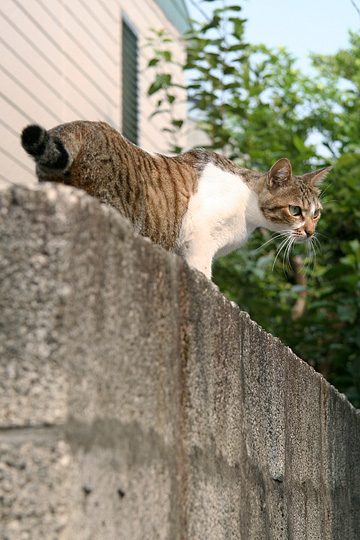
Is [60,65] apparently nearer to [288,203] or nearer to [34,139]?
[288,203]

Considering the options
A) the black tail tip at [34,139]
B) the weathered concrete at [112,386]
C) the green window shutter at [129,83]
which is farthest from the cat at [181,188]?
the green window shutter at [129,83]

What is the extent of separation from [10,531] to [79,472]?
0.11m

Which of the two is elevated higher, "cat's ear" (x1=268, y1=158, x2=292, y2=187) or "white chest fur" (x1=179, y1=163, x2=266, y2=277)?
"white chest fur" (x1=179, y1=163, x2=266, y2=277)

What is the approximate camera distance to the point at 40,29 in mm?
6539

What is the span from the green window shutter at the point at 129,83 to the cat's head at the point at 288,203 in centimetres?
365

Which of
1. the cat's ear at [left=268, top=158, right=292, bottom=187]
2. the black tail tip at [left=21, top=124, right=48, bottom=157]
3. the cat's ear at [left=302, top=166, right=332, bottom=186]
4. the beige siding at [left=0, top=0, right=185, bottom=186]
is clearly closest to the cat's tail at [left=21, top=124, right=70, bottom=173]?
the black tail tip at [left=21, top=124, right=48, bottom=157]

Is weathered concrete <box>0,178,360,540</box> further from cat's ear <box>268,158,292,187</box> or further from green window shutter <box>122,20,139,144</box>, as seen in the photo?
green window shutter <box>122,20,139,144</box>

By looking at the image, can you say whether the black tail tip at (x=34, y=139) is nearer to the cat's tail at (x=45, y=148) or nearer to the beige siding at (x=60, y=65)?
the cat's tail at (x=45, y=148)

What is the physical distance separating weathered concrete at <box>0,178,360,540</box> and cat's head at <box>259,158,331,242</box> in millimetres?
2468

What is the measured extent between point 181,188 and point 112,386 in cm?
292

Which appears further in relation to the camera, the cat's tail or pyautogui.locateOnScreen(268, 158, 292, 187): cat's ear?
pyautogui.locateOnScreen(268, 158, 292, 187): cat's ear

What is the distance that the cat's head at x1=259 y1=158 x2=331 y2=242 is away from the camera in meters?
4.84

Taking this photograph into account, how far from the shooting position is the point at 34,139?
3021 millimetres

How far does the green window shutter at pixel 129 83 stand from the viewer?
336 inches
